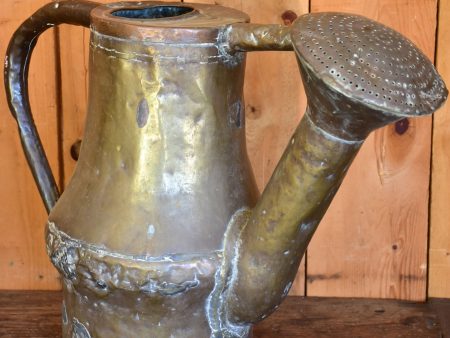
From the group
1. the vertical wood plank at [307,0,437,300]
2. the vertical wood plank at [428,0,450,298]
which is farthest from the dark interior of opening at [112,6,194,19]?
the vertical wood plank at [428,0,450,298]

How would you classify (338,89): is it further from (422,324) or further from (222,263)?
(422,324)

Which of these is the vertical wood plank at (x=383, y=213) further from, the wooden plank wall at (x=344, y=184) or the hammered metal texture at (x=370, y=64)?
the hammered metal texture at (x=370, y=64)

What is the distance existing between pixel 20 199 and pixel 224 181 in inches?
18.4

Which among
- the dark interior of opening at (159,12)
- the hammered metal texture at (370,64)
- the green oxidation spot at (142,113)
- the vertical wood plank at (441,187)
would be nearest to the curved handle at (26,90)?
the dark interior of opening at (159,12)

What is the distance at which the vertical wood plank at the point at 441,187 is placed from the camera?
1.06 metres

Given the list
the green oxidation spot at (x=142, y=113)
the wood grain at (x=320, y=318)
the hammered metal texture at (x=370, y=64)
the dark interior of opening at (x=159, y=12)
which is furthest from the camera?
the wood grain at (x=320, y=318)

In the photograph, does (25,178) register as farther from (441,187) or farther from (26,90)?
(441,187)

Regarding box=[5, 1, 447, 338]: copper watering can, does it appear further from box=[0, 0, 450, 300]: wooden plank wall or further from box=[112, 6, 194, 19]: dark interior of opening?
box=[0, 0, 450, 300]: wooden plank wall

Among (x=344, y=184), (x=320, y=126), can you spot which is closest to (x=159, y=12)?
(x=320, y=126)

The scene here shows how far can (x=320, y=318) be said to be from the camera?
3.58 ft

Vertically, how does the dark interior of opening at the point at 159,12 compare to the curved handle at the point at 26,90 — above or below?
above

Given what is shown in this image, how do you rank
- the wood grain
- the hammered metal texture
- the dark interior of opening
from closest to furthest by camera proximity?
the hammered metal texture, the dark interior of opening, the wood grain

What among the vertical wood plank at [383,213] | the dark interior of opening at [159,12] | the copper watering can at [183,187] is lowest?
the vertical wood plank at [383,213]

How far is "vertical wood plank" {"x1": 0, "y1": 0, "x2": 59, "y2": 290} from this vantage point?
1083mm
